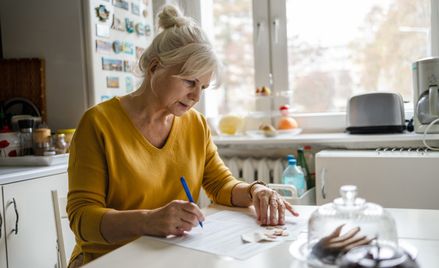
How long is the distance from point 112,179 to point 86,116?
206 millimetres

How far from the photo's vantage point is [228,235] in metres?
0.82

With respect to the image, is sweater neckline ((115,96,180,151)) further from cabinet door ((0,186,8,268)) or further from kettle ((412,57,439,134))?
kettle ((412,57,439,134))

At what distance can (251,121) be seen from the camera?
7.32 ft

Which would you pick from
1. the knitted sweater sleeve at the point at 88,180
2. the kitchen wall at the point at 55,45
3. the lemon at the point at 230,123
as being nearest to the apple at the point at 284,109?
the lemon at the point at 230,123

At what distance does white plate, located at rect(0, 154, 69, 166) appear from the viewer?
1708 mm

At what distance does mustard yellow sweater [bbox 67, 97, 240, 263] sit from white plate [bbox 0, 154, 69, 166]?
0.72 metres

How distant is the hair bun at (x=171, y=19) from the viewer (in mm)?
1170

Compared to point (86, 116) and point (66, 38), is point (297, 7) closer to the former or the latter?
point (66, 38)

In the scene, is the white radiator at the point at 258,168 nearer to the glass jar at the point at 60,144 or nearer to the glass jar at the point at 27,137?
the glass jar at the point at 60,144

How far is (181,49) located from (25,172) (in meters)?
0.93

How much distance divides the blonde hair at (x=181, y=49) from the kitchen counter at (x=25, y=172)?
0.73 meters

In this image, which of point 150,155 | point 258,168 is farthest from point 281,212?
point 258,168

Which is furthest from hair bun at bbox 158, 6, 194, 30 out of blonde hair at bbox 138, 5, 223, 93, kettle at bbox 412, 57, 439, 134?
kettle at bbox 412, 57, 439, 134

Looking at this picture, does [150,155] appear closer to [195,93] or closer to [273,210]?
[195,93]
